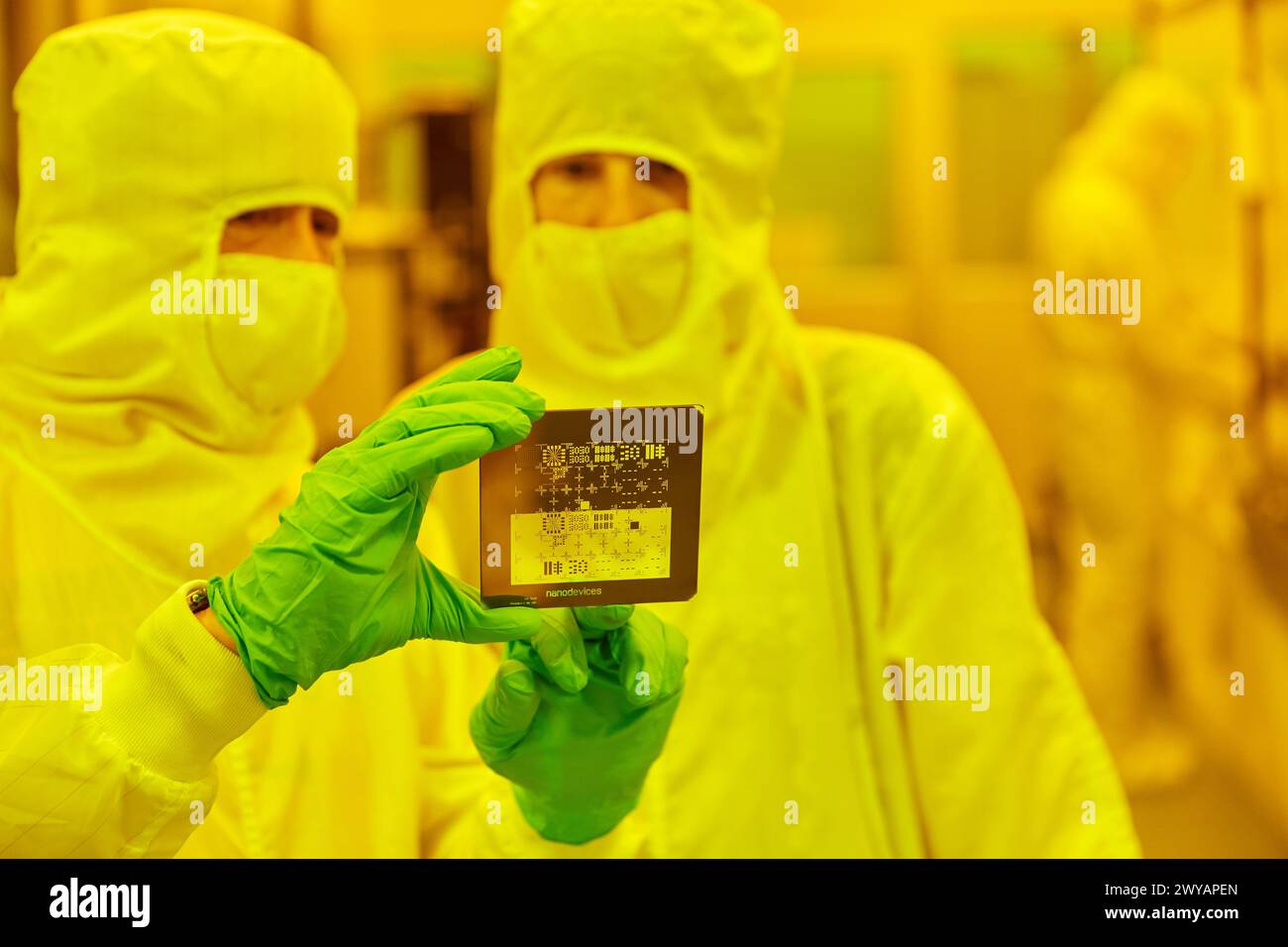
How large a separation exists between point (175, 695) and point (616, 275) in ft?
2.23

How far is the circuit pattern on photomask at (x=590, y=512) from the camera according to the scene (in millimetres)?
1229

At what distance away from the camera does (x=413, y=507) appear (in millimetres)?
1193

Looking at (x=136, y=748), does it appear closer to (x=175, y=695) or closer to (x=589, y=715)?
(x=175, y=695)

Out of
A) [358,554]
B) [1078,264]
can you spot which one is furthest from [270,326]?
[1078,264]

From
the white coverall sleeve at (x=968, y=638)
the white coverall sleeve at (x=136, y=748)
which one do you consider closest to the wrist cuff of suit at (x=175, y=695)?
the white coverall sleeve at (x=136, y=748)

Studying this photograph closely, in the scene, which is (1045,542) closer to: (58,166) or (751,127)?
(751,127)

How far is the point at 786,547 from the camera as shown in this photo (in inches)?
63.2

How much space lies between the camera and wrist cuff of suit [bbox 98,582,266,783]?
1161 mm

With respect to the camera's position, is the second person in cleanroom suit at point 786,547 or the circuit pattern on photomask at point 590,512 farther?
the second person in cleanroom suit at point 786,547

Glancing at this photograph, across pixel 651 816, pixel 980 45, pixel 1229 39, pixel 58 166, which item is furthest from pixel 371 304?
pixel 1229 39

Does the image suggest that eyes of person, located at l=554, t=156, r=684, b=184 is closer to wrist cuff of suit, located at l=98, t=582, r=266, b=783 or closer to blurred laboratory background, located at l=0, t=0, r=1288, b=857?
blurred laboratory background, located at l=0, t=0, r=1288, b=857

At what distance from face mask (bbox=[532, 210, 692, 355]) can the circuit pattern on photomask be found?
0.35 metres

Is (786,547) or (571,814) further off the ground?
(786,547)

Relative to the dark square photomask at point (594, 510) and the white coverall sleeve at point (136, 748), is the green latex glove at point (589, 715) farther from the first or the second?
the white coverall sleeve at point (136, 748)
